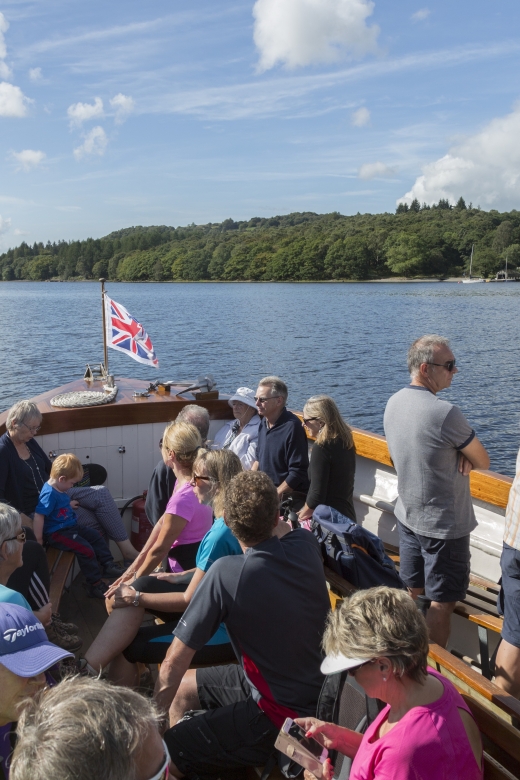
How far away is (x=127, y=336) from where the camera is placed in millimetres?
5395

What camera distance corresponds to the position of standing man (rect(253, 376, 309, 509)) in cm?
365

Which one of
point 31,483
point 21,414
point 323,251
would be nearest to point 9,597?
point 21,414

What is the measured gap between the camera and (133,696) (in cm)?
111

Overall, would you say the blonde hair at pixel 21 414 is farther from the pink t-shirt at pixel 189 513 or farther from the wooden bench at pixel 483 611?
the wooden bench at pixel 483 611

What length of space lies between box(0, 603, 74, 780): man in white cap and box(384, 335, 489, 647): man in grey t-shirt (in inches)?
62.0

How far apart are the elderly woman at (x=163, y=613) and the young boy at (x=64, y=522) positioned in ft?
3.83

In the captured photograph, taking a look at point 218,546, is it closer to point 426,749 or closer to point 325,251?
point 426,749

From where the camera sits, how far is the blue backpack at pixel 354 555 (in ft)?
7.61

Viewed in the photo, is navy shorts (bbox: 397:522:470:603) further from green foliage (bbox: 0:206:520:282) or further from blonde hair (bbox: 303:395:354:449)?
green foliage (bbox: 0:206:520:282)

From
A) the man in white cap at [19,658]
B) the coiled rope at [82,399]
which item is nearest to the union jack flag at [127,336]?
the coiled rope at [82,399]

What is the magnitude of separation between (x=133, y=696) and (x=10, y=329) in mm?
34457

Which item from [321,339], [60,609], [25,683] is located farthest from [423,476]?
[321,339]

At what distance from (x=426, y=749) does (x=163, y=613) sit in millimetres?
1433

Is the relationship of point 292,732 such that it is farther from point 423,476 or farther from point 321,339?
point 321,339
